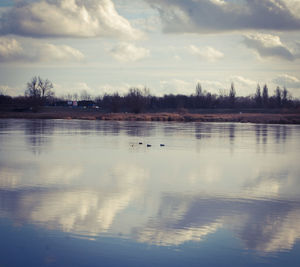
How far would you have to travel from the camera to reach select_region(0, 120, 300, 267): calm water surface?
294 inches

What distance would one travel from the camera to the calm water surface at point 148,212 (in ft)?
24.5

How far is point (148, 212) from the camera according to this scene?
33.0 feet

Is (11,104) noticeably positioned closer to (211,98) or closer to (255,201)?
(211,98)

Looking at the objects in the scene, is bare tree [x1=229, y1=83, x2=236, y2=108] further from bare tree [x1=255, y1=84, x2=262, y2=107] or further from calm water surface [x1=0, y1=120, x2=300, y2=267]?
calm water surface [x1=0, y1=120, x2=300, y2=267]

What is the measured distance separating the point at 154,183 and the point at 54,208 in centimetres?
423

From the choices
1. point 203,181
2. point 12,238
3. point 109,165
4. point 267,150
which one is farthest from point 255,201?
point 267,150

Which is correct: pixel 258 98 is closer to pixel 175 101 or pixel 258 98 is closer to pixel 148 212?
pixel 175 101

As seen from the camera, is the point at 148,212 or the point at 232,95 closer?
the point at 148,212

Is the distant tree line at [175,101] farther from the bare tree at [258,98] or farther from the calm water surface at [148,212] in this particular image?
the calm water surface at [148,212]

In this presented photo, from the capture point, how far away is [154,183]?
1384cm

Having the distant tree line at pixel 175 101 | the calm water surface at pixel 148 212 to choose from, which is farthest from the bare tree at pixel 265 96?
the calm water surface at pixel 148 212

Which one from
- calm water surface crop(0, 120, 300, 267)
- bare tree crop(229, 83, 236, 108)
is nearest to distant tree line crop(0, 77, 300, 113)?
bare tree crop(229, 83, 236, 108)

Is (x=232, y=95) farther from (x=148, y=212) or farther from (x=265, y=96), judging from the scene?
(x=148, y=212)

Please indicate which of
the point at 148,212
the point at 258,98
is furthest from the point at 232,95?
the point at 148,212
